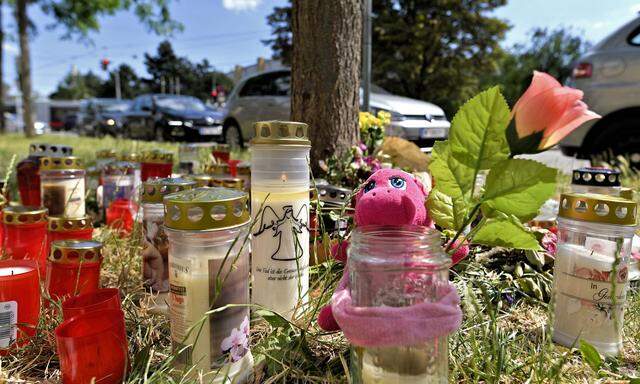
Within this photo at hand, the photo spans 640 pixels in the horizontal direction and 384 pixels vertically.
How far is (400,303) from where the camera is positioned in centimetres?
70

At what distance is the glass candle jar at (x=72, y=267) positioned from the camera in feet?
3.77

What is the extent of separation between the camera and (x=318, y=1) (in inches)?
87.2

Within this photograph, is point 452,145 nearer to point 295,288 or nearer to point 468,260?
point 295,288

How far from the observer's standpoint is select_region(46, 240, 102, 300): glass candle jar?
3.77ft

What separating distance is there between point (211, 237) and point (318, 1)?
1.76m

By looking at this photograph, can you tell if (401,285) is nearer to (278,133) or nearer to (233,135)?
(278,133)

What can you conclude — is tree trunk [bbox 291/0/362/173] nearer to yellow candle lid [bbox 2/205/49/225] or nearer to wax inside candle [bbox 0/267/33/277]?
yellow candle lid [bbox 2/205/49/225]

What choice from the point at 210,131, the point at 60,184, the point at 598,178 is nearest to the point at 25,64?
the point at 210,131

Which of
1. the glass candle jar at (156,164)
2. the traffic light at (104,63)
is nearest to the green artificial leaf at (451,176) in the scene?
the glass candle jar at (156,164)

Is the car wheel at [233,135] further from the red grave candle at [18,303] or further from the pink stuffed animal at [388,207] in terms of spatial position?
the pink stuffed animal at [388,207]

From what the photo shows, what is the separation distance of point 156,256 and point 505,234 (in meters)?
1.01

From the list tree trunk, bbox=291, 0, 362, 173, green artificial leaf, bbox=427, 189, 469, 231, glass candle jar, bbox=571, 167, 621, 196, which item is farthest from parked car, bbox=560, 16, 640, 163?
green artificial leaf, bbox=427, 189, 469, 231

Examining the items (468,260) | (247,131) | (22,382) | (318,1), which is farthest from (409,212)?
(247,131)

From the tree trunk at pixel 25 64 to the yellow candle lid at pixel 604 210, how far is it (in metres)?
13.8
